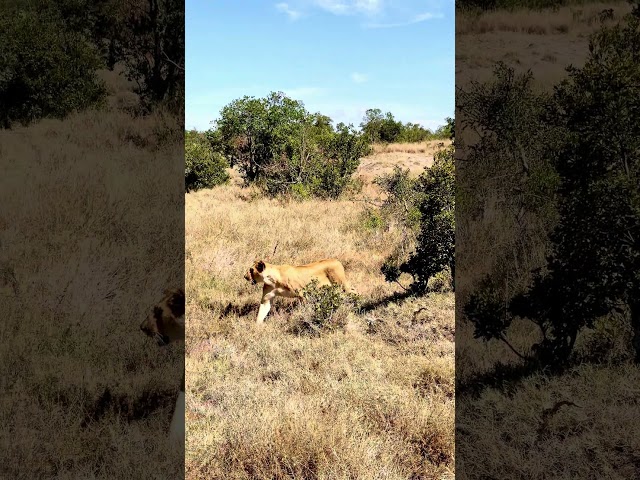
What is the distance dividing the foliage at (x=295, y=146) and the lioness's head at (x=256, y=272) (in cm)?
195

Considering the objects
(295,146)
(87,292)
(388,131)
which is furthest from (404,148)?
(87,292)

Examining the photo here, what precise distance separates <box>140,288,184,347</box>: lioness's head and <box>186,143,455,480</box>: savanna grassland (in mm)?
430

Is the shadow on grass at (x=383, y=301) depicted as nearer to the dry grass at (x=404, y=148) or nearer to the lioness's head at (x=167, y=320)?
the lioness's head at (x=167, y=320)

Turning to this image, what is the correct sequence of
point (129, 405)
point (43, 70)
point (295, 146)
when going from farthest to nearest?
1. point (295, 146)
2. point (43, 70)
3. point (129, 405)

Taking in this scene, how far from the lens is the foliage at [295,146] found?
6262mm

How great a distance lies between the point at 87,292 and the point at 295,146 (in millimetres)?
3549

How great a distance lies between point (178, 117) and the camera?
3.86 m

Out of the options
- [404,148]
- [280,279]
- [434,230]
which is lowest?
[280,279]

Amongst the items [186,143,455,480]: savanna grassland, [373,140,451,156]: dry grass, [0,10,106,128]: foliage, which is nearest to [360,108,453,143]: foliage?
[373,140,451,156]: dry grass

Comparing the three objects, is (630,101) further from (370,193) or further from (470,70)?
(370,193)

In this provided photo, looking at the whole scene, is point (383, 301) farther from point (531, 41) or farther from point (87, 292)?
point (531, 41)

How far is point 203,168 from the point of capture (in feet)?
30.1

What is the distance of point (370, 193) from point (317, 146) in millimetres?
898

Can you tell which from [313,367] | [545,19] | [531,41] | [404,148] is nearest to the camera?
[531,41]
